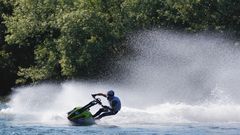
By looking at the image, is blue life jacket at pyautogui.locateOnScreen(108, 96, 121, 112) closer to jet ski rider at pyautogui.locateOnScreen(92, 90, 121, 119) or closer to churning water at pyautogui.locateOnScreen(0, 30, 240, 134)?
jet ski rider at pyautogui.locateOnScreen(92, 90, 121, 119)

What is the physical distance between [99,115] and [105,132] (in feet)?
13.4

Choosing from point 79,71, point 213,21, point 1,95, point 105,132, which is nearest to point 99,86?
point 79,71

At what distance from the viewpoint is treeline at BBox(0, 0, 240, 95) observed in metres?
46.0

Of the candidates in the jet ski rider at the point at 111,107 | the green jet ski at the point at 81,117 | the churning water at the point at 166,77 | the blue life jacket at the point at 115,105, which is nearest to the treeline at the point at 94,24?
the churning water at the point at 166,77

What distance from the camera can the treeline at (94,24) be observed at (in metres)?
46.0

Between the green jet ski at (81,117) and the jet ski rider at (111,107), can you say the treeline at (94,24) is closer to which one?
the jet ski rider at (111,107)

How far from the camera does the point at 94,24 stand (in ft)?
152

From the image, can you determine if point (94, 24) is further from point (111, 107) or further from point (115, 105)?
point (115, 105)

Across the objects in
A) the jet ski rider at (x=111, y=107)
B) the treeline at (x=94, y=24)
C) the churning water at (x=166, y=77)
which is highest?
the treeline at (x=94, y=24)

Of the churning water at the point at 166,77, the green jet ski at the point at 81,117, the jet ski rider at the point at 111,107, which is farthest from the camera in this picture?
the churning water at the point at 166,77

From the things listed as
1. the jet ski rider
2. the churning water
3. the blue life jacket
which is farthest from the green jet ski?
the churning water

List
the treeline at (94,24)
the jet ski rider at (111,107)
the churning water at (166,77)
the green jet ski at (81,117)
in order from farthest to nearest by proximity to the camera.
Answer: the treeline at (94,24), the churning water at (166,77), the jet ski rider at (111,107), the green jet ski at (81,117)

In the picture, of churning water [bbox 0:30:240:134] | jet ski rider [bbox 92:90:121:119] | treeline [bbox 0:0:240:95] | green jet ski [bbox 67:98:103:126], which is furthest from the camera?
treeline [bbox 0:0:240:95]

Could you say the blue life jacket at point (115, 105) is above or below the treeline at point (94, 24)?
below
